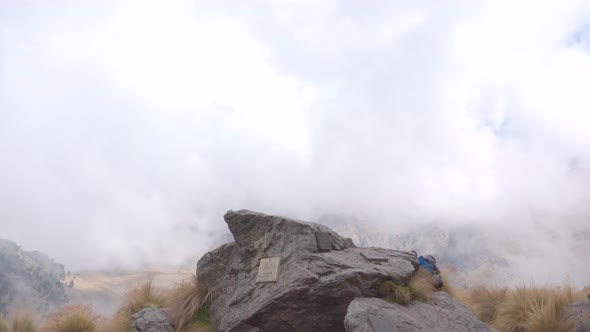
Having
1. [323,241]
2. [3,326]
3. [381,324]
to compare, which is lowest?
[3,326]

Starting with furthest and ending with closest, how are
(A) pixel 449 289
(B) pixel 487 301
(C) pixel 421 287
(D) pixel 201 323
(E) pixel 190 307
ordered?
(B) pixel 487 301 → (A) pixel 449 289 → (E) pixel 190 307 → (D) pixel 201 323 → (C) pixel 421 287

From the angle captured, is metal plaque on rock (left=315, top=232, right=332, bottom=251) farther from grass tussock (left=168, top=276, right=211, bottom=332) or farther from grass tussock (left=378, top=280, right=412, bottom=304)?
grass tussock (left=168, top=276, right=211, bottom=332)

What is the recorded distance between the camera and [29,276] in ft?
90.4

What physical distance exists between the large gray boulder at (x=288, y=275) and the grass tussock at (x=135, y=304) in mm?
2003

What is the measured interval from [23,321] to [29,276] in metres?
20.7

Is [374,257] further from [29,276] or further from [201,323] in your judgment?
[29,276]

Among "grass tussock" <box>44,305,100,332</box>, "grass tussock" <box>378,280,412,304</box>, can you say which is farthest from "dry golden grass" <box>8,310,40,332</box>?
"grass tussock" <box>378,280,412,304</box>

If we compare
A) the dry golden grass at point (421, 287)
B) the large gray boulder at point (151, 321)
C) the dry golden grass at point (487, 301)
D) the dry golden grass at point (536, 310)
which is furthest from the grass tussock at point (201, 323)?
the dry golden grass at point (487, 301)

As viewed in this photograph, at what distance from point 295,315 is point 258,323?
0.86 metres

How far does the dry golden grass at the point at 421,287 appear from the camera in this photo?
29.6 ft

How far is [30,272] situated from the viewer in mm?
28156

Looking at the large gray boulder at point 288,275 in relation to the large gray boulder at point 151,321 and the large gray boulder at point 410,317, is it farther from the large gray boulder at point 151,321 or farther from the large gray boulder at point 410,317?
the large gray boulder at point 151,321

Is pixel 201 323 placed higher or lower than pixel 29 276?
lower

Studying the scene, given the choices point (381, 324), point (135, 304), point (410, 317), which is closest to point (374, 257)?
point (410, 317)
